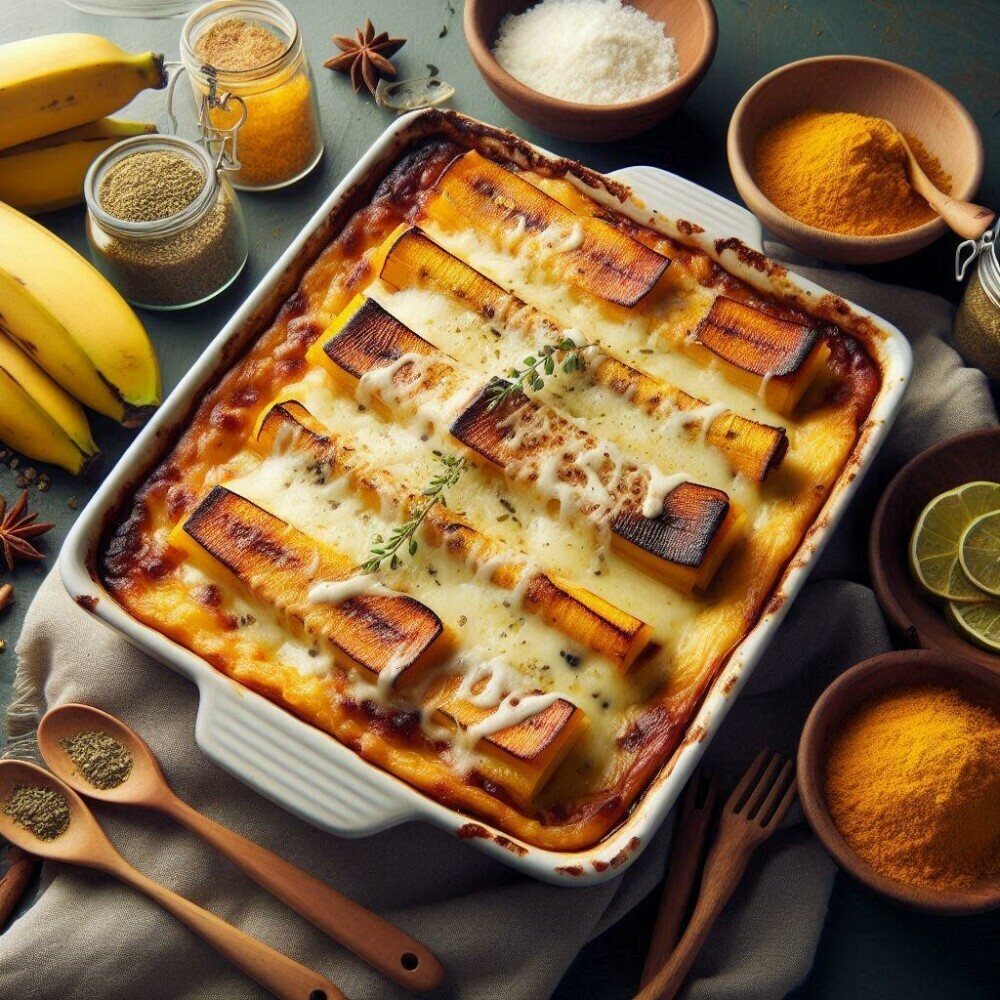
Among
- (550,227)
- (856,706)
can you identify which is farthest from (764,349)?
(856,706)

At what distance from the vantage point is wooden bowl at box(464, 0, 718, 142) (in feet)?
10.6

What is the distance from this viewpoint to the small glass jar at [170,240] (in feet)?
9.98

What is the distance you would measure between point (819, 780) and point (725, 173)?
1.75 metres

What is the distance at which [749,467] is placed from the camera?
2660mm

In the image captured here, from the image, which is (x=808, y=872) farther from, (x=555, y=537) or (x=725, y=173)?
(x=725, y=173)

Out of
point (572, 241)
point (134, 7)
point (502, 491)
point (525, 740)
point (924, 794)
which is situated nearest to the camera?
point (525, 740)

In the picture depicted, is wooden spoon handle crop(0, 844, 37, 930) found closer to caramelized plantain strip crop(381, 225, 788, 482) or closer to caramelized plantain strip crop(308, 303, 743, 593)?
caramelized plantain strip crop(308, 303, 743, 593)

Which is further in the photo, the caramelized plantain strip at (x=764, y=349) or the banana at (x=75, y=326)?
the banana at (x=75, y=326)

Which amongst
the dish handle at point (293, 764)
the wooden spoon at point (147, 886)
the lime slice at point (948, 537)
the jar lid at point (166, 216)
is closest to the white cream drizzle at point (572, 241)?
the jar lid at point (166, 216)

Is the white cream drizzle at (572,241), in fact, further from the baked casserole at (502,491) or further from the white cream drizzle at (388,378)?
the white cream drizzle at (388,378)

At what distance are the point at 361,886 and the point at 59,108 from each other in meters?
2.15

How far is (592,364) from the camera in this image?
279 cm

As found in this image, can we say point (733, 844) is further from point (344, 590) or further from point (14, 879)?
point (14, 879)

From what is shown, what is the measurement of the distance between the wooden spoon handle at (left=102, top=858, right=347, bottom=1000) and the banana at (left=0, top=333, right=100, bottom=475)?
106 cm
